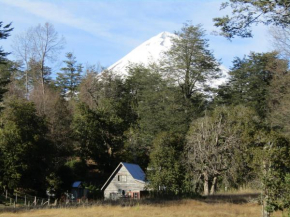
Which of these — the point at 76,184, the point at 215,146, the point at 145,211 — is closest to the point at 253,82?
the point at 215,146

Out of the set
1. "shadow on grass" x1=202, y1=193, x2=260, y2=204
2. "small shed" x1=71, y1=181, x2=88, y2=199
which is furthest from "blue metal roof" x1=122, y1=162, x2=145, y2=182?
"shadow on grass" x1=202, y1=193, x2=260, y2=204

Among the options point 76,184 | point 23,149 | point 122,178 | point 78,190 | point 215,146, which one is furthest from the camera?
point 78,190

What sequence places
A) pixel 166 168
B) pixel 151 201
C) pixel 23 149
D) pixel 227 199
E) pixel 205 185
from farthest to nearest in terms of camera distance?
pixel 23 149, pixel 205 185, pixel 166 168, pixel 227 199, pixel 151 201

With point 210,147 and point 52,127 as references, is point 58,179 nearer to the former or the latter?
point 52,127

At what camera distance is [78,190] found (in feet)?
141

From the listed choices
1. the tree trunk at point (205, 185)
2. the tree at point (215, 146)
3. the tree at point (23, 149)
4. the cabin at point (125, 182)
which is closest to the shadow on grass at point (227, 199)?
the tree at point (215, 146)

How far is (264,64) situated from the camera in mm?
50594

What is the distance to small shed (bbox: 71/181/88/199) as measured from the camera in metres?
42.2

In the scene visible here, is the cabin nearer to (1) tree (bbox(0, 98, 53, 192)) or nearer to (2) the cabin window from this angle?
(2) the cabin window

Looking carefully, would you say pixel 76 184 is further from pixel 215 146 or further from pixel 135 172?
pixel 215 146

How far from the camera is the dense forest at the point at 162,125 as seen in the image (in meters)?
32.8

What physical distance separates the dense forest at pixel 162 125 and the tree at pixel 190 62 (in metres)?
0.12

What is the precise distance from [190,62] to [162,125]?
26.7 feet

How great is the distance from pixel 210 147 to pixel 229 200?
19.1 ft
